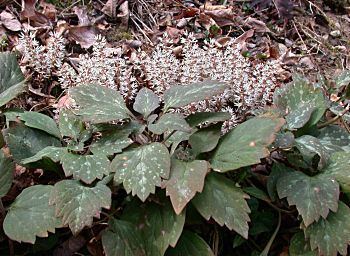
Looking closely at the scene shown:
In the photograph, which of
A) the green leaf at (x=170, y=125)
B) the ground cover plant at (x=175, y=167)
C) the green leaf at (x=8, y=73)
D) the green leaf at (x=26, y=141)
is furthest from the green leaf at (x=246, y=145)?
the green leaf at (x=8, y=73)

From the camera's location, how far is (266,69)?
7.16 ft

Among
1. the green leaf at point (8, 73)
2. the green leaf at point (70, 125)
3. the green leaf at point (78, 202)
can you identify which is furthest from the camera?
the green leaf at point (8, 73)

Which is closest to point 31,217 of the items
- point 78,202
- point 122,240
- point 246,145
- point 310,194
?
point 78,202

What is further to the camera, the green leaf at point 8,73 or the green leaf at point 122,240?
the green leaf at point 8,73

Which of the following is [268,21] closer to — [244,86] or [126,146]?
[244,86]

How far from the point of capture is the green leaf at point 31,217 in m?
1.49

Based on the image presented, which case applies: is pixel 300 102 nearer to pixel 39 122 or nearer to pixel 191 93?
pixel 191 93

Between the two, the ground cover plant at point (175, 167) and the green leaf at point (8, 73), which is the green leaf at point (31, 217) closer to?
the ground cover plant at point (175, 167)

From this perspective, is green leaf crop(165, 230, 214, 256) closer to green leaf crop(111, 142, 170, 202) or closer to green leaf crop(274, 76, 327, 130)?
green leaf crop(111, 142, 170, 202)

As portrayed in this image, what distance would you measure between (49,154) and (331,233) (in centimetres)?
101

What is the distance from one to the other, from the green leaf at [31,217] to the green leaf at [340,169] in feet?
3.20

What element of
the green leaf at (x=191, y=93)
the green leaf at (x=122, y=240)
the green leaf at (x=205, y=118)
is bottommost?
the green leaf at (x=122, y=240)

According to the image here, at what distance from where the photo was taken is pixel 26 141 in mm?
1768

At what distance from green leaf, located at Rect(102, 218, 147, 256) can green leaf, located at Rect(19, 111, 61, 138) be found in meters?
0.43
